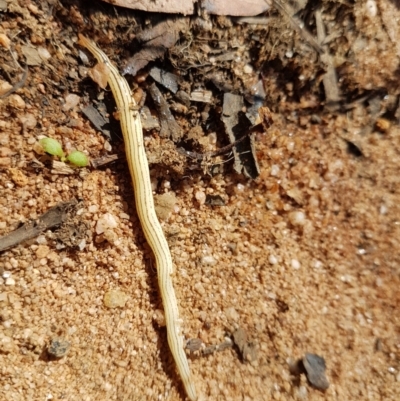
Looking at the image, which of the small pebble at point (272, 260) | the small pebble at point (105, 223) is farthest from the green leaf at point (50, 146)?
the small pebble at point (272, 260)

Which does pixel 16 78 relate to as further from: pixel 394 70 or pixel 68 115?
pixel 394 70

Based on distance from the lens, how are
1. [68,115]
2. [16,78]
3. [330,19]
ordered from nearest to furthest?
1. [16,78]
2. [68,115]
3. [330,19]

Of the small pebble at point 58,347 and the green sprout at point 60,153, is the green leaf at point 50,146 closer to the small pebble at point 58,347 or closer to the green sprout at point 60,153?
the green sprout at point 60,153

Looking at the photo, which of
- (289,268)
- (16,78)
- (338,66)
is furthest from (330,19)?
(16,78)

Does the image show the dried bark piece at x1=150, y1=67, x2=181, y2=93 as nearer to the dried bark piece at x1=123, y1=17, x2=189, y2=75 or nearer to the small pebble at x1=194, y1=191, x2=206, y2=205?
the dried bark piece at x1=123, y1=17, x2=189, y2=75

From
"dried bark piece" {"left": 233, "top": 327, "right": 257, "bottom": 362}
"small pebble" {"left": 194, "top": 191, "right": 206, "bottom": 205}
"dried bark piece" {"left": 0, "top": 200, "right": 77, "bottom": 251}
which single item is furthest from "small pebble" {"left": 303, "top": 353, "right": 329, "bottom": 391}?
"dried bark piece" {"left": 0, "top": 200, "right": 77, "bottom": 251}

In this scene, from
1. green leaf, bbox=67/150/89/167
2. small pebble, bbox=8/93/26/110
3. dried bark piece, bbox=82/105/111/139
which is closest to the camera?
small pebble, bbox=8/93/26/110
